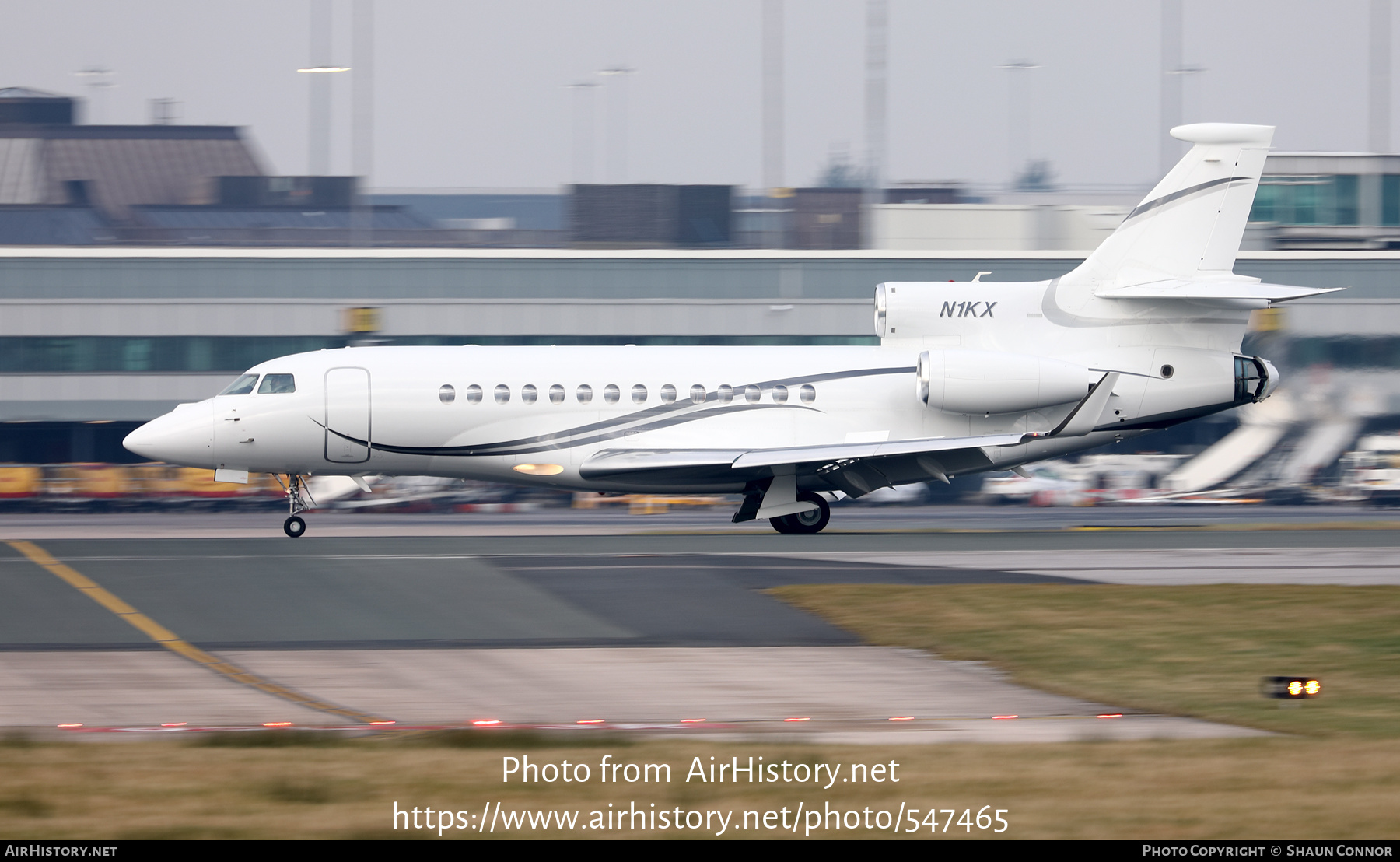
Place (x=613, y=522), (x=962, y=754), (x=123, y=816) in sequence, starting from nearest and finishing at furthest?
(x=123, y=816), (x=962, y=754), (x=613, y=522)

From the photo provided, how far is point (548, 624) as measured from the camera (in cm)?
1823

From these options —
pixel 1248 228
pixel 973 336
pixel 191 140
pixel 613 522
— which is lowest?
pixel 613 522

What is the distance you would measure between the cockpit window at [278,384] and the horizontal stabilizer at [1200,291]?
1700 centimetres

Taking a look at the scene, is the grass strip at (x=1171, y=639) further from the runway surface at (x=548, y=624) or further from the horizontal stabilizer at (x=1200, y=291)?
the horizontal stabilizer at (x=1200, y=291)

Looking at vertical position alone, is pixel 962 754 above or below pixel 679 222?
below

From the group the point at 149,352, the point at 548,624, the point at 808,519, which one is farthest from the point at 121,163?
the point at 548,624

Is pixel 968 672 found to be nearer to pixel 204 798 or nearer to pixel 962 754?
pixel 962 754

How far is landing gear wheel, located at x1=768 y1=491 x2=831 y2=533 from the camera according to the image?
31797 mm

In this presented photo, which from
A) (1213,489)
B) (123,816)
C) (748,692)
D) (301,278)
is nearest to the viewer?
(123,816)

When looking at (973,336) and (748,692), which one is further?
(973,336)

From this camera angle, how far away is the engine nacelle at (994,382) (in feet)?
102

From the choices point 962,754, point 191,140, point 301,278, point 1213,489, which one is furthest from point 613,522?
point 191,140

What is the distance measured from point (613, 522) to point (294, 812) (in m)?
29.8

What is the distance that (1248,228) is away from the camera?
192 ft
